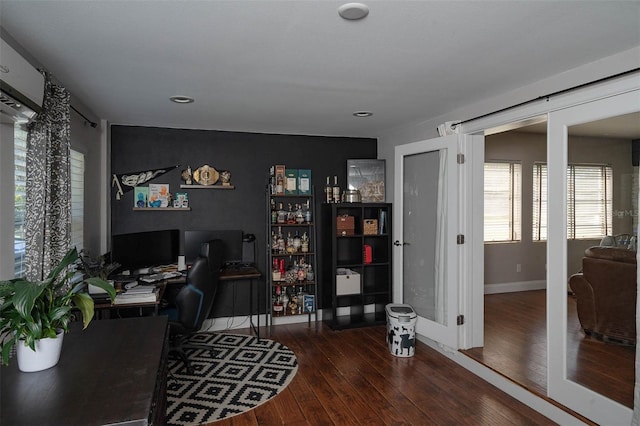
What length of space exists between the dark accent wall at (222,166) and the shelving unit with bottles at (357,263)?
50 cm

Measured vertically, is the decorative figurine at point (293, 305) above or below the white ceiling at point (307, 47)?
below

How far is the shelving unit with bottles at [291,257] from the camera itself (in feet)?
15.5

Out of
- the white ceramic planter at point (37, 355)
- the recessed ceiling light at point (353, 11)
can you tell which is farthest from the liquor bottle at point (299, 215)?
the white ceramic planter at point (37, 355)

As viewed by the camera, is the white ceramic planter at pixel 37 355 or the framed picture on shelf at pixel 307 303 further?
the framed picture on shelf at pixel 307 303

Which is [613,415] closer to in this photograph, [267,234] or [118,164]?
[267,234]

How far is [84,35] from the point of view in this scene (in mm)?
2086

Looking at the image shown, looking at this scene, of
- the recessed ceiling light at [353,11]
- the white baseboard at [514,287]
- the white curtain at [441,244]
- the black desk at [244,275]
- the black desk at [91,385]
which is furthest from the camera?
the white baseboard at [514,287]

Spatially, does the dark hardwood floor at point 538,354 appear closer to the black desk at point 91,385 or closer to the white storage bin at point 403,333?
the white storage bin at point 403,333

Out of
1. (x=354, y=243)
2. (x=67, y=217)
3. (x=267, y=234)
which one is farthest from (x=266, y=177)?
(x=67, y=217)

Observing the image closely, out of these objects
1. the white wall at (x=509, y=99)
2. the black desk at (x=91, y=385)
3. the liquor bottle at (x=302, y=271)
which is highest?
the white wall at (x=509, y=99)

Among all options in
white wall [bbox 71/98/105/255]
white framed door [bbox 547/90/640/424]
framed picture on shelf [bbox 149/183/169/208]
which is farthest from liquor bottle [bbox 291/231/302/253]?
white framed door [bbox 547/90/640/424]

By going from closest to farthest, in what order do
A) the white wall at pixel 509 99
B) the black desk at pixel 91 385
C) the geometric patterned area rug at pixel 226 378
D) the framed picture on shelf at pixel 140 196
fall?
the black desk at pixel 91 385, the white wall at pixel 509 99, the geometric patterned area rug at pixel 226 378, the framed picture on shelf at pixel 140 196

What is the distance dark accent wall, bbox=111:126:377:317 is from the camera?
445cm

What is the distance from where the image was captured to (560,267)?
2.75 metres
